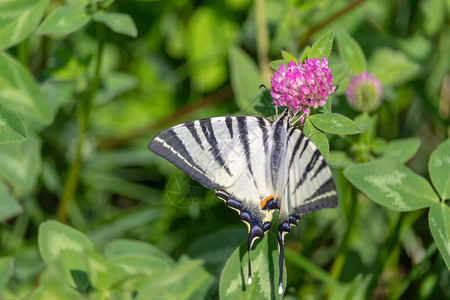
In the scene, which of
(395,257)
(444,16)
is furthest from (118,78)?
(444,16)

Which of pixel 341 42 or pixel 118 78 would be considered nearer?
pixel 341 42

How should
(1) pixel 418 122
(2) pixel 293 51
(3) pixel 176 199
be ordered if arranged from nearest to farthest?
(3) pixel 176 199 < (2) pixel 293 51 < (1) pixel 418 122

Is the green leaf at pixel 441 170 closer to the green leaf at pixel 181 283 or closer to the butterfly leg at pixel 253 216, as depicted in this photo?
the butterfly leg at pixel 253 216

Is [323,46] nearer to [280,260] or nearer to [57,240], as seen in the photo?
[280,260]

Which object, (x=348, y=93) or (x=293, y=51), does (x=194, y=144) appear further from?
(x=293, y=51)

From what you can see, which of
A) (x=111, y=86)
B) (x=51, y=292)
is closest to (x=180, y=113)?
(x=111, y=86)

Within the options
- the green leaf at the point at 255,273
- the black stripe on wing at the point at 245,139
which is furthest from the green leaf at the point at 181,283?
the black stripe on wing at the point at 245,139
